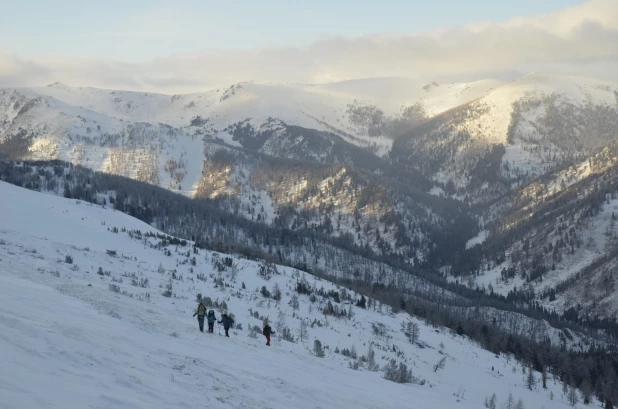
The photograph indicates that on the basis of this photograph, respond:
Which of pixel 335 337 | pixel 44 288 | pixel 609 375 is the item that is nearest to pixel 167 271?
pixel 335 337

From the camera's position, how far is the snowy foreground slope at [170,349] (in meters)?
12.2

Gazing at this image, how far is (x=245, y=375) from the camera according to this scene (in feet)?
53.4

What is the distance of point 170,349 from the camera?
17.1 m

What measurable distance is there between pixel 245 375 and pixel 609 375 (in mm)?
80841

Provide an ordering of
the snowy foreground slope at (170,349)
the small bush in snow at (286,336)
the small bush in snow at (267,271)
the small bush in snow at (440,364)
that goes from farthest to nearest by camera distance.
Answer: the small bush in snow at (267,271) < the small bush in snow at (440,364) < the small bush in snow at (286,336) < the snowy foreground slope at (170,349)

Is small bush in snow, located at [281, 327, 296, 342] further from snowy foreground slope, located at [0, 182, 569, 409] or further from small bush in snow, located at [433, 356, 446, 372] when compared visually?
small bush in snow, located at [433, 356, 446, 372]

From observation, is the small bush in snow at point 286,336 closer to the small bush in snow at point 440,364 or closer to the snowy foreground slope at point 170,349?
the snowy foreground slope at point 170,349

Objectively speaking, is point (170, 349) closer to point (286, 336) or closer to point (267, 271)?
point (286, 336)

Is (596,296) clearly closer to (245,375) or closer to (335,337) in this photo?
(335,337)

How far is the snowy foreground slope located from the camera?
12180 mm

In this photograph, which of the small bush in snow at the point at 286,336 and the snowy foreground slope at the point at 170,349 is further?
the small bush in snow at the point at 286,336

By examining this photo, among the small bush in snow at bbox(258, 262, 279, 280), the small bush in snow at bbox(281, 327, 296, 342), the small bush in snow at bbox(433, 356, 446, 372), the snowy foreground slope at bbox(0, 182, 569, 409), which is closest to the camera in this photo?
the snowy foreground slope at bbox(0, 182, 569, 409)

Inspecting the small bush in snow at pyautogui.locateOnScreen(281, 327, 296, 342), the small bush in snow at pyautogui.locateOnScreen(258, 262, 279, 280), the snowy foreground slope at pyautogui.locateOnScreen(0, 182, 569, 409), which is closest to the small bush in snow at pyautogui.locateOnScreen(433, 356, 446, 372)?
the snowy foreground slope at pyautogui.locateOnScreen(0, 182, 569, 409)

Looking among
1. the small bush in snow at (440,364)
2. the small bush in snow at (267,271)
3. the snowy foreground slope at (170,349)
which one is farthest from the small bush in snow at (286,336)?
the small bush in snow at (267,271)
